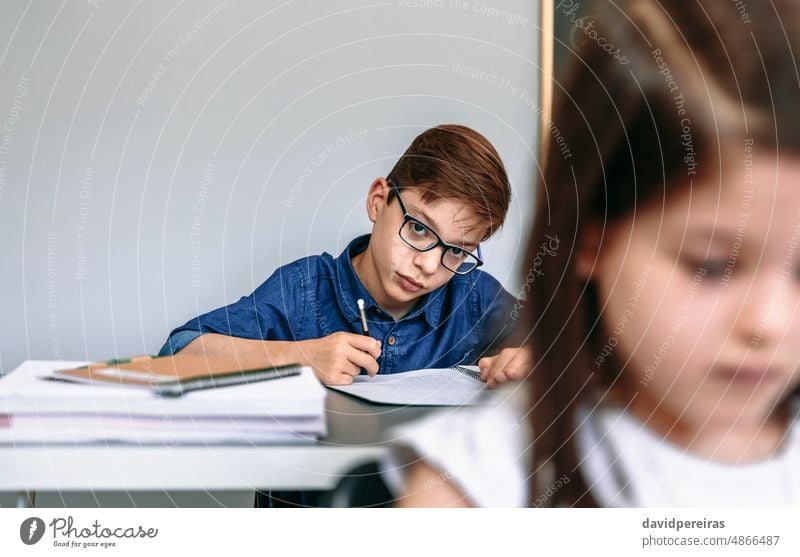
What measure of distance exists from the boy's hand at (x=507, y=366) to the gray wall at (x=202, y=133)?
72 millimetres

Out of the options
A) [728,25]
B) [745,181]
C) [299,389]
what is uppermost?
[728,25]

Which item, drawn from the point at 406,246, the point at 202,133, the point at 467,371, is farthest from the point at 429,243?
the point at 202,133

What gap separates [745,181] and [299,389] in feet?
1.23

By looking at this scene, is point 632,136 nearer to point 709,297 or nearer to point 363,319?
point 709,297

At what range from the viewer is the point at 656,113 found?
1.96 ft

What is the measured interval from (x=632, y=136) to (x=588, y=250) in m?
0.09

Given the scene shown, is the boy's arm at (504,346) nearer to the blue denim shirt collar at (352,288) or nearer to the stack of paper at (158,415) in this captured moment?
the blue denim shirt collar at (352,288)

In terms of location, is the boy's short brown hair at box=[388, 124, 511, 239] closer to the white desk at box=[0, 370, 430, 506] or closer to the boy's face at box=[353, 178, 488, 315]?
the boy's face at box=[353, 178, 488, 315]

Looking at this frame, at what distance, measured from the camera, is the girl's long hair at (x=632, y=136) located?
22.8 inches

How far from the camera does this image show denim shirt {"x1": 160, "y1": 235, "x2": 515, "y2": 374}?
0.71m

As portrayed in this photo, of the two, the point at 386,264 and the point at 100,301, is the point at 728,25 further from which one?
the point at 100,301

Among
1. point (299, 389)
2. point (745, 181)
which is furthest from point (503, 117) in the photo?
point (299, 389)

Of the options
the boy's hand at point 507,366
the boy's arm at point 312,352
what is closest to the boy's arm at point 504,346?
the boy's hand at point 507,366

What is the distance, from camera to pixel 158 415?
0.52m
